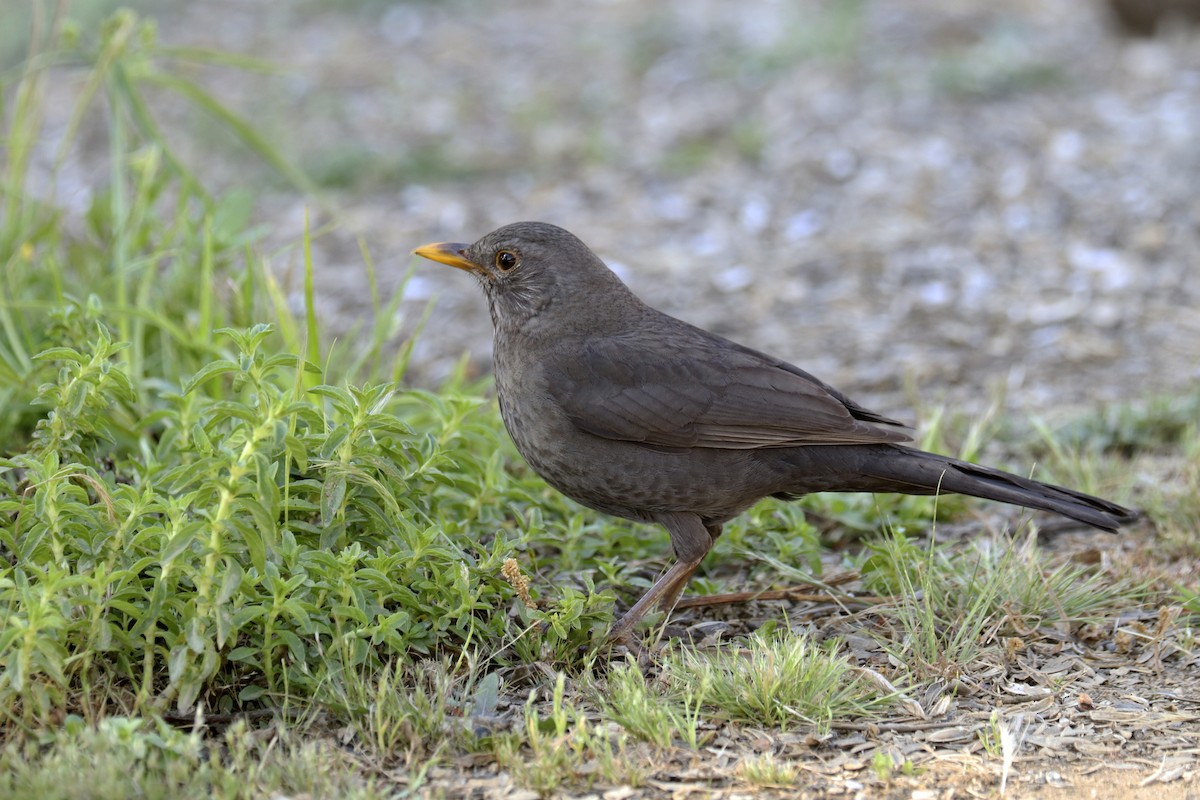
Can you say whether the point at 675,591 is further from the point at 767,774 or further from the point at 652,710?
the point at 767,774

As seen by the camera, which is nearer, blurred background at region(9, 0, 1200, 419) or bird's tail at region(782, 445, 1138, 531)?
bird's tail at region(782, 445, 1138, 531)

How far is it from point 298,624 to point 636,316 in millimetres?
1748

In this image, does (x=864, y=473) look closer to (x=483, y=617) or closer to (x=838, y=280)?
(x=483, y=617)

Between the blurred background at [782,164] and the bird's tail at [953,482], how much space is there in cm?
187

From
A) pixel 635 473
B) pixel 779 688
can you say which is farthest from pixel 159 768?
pixel 635 473

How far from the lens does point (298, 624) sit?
338 cm

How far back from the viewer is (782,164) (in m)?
8.63

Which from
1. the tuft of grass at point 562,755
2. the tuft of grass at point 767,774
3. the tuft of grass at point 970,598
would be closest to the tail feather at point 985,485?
the tuft of grass at point 970,598

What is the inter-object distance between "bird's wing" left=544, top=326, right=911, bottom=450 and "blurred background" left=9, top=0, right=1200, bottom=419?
1.93m

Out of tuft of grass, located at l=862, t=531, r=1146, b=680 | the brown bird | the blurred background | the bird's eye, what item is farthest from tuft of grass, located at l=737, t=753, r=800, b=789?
the blurred background

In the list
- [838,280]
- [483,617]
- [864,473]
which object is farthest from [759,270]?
[483,617]

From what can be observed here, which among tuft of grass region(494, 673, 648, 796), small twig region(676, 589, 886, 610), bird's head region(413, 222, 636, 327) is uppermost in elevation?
bird's head region(413, 222, 636, 327)

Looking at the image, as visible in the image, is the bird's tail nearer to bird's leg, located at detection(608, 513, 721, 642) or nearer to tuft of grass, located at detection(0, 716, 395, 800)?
bird's leg, located at detection(608, 513, 721, 642)

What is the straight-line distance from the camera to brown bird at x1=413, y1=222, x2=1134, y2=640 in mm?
4090
